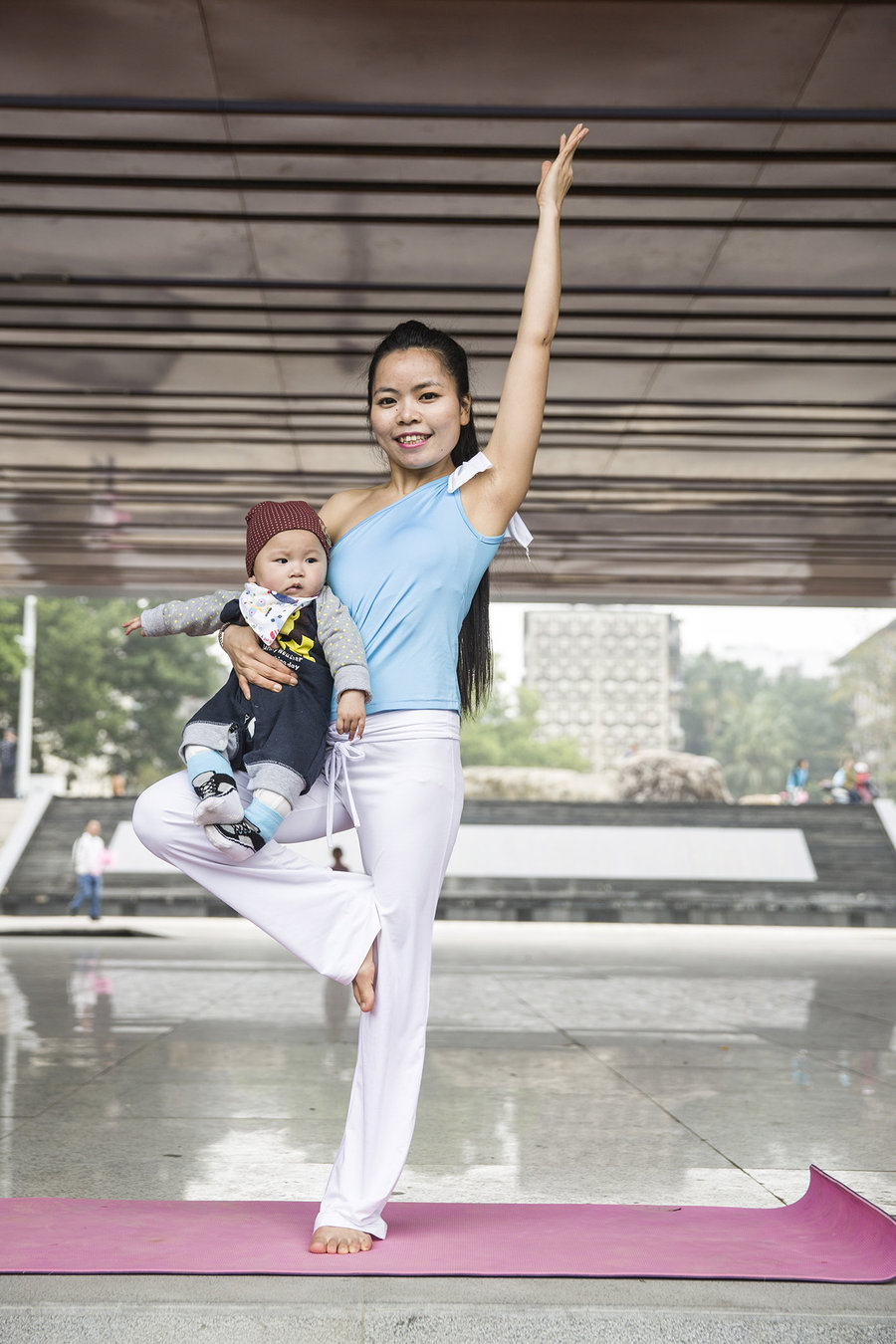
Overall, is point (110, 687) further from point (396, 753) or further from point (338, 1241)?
point (338, 1241)

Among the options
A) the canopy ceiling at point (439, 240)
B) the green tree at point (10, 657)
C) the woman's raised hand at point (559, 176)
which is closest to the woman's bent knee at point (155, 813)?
the woman's raised hand at point (559, 176)

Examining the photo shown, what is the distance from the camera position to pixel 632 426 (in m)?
13.7

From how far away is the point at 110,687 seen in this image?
58.8m

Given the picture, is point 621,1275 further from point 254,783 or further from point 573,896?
point 573,896

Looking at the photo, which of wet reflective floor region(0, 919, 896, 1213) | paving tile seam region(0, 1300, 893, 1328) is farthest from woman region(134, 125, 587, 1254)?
wet reflective floor region(0, 919, 896, 1213)

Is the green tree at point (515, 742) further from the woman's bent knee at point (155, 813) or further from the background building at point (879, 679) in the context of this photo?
the woman's bent knee at point (155, 813)

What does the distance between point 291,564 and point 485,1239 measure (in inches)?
68.0

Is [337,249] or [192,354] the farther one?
[192,354]

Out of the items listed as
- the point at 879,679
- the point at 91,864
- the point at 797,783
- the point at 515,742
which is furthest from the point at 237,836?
the point at 515,742

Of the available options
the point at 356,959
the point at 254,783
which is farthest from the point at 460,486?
the point at 356,959

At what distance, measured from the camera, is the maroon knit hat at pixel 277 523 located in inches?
134

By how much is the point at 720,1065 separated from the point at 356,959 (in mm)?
4161

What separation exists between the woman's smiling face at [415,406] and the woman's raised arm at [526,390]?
138 mm

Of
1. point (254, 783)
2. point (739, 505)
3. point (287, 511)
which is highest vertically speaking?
point (739, 505)
